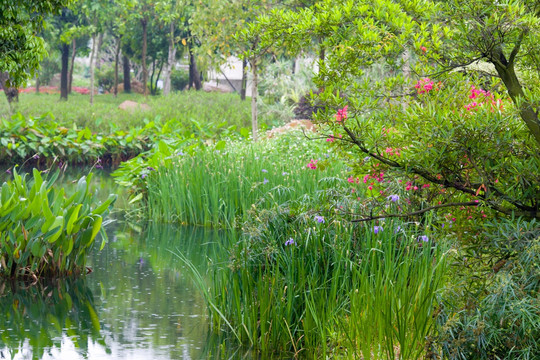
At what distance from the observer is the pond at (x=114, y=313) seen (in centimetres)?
595

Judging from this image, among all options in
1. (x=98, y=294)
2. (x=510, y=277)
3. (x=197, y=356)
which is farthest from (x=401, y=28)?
(x=98, y=294)

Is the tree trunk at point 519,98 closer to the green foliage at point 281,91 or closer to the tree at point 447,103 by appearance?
the tree at point 447,103

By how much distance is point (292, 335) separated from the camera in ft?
18.4

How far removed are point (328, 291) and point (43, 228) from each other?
3.41 m

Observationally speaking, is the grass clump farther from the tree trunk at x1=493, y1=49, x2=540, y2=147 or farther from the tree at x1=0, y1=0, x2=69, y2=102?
the tree trunk at x1=493, y1=49, x2=540, y2=147

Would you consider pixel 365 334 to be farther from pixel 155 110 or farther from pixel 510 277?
pixel 155 110

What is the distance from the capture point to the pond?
19.5 ft

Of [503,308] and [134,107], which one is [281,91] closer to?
[134,107]

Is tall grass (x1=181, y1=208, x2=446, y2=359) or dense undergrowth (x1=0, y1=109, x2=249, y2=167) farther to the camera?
dense undergrowth (x1=0, y1=109, x2=249, y2=167)

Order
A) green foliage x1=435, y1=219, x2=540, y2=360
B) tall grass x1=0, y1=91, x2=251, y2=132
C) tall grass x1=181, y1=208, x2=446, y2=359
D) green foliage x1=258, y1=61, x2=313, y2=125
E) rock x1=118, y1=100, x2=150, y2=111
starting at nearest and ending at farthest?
green foliage x1=435, y1=219, x2=540, y2=360
tall grass x1=181, y1=208, x2=446, y2=359
tall grass x1=0, y1=91, x2=251, y2=132
rock x1=118, y1=100, x2=150, y2=111
green foliage x1=258, y1=61, x2=313, y2=125

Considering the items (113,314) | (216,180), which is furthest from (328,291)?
(216,180)

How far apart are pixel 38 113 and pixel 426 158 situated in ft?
74.5

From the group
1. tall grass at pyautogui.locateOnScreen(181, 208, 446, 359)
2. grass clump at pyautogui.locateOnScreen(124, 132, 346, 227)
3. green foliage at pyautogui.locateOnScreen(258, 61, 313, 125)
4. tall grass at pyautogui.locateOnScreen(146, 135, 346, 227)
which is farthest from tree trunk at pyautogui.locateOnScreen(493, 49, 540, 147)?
green foliage at pyautogui.locateOnScreen(258, 61, 313, 125)

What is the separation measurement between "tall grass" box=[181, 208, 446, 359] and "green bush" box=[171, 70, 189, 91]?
4786 centimetres
